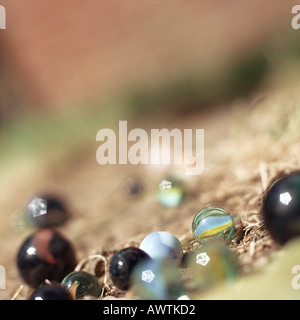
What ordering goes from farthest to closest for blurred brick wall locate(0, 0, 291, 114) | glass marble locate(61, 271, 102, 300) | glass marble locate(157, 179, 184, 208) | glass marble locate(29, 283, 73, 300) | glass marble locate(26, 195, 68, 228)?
blurred brick wall locate(0, 0, 291, 114), glass marble locate(26, 195, 68, 228), glass marble locate(157, 179, 184, 208), glass marble locate(61, 271, 102, 300), glass marble locate(29, 283, 73, 300)

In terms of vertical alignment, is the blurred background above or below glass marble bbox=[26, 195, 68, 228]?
above

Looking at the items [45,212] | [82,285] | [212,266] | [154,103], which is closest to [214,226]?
[212,266]

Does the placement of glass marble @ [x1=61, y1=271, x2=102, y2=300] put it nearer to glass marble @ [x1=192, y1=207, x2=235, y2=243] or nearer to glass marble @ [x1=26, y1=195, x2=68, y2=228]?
glass marble @ [x1=192, y1=207, x2=235, y2=243]

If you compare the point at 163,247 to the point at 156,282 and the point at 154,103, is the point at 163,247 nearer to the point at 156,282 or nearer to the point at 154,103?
the point at 156,282

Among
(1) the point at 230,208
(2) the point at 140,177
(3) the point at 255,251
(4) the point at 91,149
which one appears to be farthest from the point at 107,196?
(3) the point at 255,251

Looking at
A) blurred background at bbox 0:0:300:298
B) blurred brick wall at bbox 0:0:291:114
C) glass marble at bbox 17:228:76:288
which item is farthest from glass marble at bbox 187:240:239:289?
blurred brick wall at bbox 0:0:291:114

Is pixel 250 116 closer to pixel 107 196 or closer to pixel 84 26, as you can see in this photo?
pixel 107 196

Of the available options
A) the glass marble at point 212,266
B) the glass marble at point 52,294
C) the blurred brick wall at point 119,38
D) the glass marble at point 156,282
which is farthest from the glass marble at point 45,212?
the blurred brick wall at point 119,38
